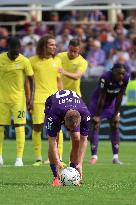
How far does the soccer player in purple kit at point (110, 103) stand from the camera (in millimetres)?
17516

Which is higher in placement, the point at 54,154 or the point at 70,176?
the point at 54,154

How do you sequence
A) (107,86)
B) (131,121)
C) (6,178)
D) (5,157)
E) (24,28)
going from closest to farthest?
(6,178)
(107,86)
(5,157)
(131,121)
(24,28)

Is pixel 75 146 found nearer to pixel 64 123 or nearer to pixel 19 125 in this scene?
pixel 64 123

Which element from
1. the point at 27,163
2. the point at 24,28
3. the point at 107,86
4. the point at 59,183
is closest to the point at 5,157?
the point at 27,163

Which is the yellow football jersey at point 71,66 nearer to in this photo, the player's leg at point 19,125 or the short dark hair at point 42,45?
the short dark hair at point 42,45

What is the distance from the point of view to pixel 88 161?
1805 cm

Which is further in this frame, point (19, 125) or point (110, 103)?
point (110, 103)

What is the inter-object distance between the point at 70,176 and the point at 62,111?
956 millimetres

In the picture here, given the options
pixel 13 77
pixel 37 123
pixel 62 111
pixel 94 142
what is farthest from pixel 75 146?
pixel 94 142

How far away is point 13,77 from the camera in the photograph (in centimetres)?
1675

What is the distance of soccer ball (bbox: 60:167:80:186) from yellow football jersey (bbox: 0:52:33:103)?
426cm

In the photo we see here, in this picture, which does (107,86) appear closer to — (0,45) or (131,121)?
(131,121)

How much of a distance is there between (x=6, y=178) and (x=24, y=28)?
57.4 feet

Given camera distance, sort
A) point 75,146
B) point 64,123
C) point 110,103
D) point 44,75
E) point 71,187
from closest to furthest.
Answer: point 64,123, point 71,187, point 75,146, point 44,75, point 110,103
